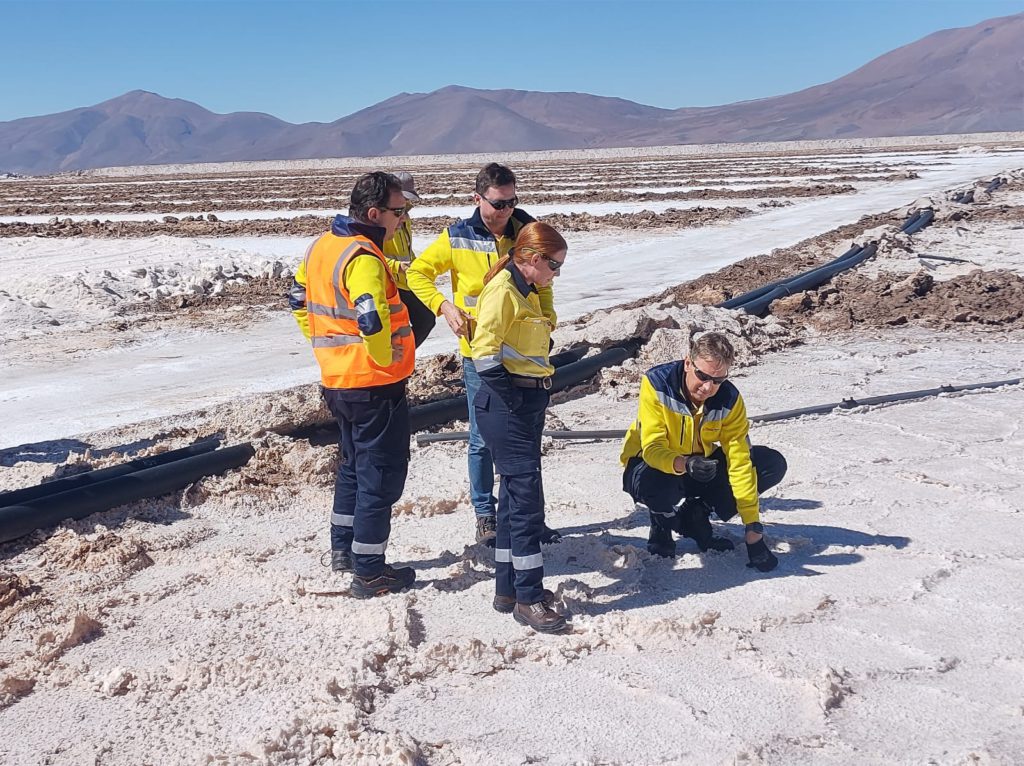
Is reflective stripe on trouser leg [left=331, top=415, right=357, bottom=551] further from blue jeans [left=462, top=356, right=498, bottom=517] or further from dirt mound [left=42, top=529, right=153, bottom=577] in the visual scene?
dirt mound [left=42, top=529, right=153, bottom=577]

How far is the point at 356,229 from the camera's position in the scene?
4.01 m

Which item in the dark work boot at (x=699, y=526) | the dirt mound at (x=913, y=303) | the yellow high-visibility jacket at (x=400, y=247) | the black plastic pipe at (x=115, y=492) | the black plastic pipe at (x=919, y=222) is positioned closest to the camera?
the dark work boot at (x=699, y=526)

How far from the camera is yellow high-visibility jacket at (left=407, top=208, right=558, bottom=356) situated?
4566 millimetres

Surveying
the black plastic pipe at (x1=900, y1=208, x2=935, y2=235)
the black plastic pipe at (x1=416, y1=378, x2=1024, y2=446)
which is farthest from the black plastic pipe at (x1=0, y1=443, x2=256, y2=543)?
the black plastic pipe at (x1=900, y1=208, x2=935, y2=235)

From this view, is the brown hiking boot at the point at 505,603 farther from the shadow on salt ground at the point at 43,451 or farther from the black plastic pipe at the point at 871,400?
the shadow on salt ground at the point at 43,451

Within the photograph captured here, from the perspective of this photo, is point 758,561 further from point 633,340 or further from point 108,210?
point 108,210

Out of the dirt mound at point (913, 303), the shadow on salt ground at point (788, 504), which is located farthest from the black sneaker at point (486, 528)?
the dirt mound at point (913, 303)

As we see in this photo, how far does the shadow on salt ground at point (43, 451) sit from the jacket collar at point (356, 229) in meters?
3.15

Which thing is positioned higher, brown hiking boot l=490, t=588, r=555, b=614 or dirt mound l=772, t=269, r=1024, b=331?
dirt mound l=772, t=269, r=1024, b=331

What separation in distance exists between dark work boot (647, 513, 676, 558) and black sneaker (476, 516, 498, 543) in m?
0.72

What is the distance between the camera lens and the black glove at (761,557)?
4391mm

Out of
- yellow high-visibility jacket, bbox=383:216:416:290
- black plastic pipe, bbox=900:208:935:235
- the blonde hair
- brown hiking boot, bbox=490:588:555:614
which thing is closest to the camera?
the blonde hair

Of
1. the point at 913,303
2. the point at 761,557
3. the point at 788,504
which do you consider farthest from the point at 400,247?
the point at 913,303

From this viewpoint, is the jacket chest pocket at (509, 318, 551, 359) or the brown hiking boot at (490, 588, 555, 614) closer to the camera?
the jacket chest pocket at (509, 318, 551, 359)
